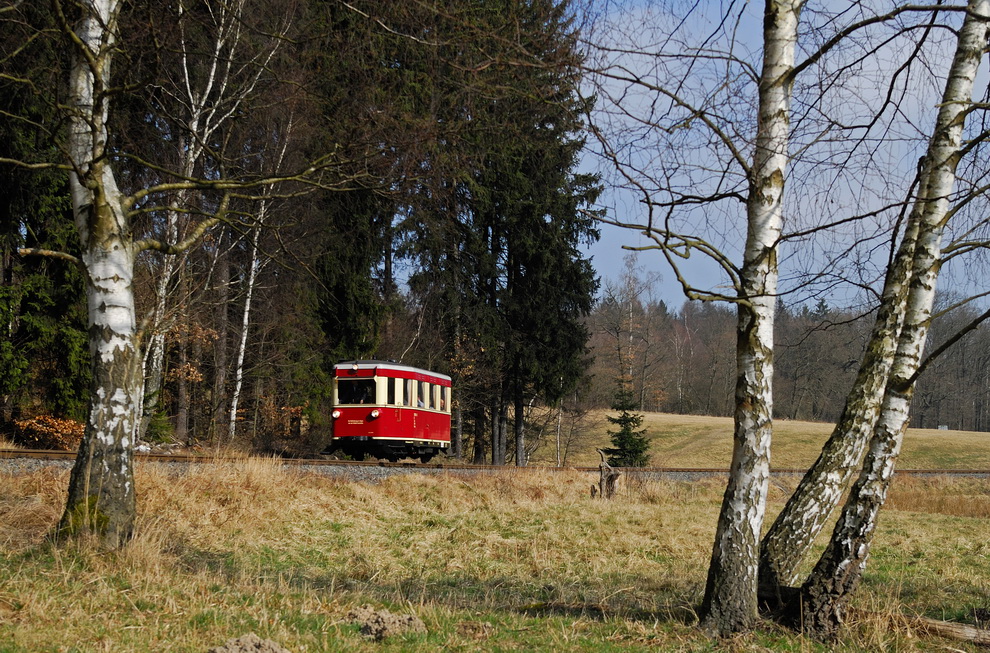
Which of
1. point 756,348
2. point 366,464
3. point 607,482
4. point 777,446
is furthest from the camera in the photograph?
point 777,446

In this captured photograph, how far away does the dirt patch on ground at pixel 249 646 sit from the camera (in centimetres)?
409

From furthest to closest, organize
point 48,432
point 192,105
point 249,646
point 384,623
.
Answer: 1. point 48,432
2. point 192,105
3. point 384,623
4. point 249,646

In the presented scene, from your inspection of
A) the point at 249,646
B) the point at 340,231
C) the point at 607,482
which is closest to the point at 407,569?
the point at 249,646

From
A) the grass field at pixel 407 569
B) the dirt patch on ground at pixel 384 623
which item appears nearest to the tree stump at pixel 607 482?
the grass field at pixel 407 569

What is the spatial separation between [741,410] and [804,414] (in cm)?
6694

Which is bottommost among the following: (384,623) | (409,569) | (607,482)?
(409,569)

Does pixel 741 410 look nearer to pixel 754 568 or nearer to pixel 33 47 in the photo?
pixel 754 568

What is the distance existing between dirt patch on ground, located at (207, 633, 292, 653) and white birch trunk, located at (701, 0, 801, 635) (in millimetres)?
2823

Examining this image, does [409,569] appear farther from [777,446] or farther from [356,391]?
[777,446]

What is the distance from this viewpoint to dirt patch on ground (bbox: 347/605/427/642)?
4.88 m

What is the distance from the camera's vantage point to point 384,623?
4.96 m

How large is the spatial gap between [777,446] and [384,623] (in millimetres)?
42287

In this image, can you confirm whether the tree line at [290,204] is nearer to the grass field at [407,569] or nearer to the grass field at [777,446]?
the grass field at [407,569]

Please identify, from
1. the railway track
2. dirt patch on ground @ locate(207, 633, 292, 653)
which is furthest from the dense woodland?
dirt patch on ground @ locate(207, 633, 292, 653)
